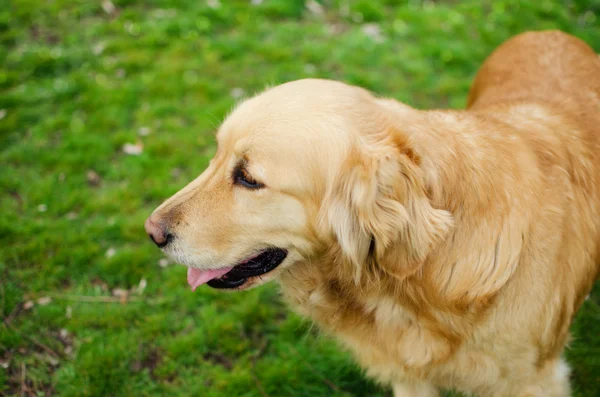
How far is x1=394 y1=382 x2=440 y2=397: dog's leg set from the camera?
8.82 feet

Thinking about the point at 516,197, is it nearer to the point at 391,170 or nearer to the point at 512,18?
the point at 391,170

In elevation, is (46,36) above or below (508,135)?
below

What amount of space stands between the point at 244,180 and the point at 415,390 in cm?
146

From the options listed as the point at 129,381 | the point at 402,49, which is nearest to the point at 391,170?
the point at 129,381

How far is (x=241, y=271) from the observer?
8.20 feet

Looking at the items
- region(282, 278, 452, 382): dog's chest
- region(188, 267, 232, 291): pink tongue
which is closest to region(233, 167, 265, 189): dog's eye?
region(188, 267, 232, 291): pink tongue

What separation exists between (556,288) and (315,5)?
505cm

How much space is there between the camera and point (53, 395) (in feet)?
10.3

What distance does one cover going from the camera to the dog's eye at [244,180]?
89.1 inches

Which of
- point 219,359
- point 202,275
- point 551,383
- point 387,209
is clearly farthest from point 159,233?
point 551,383

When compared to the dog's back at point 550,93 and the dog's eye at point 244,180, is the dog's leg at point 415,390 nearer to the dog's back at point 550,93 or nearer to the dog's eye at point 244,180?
the dog's back at point 550,93

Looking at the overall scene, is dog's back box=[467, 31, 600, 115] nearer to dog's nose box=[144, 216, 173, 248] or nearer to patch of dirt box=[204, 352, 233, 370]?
dog's nose box=[144, 216, 173, 248]

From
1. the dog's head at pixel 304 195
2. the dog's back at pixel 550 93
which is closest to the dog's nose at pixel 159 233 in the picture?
the dog's head at pixel 304 195

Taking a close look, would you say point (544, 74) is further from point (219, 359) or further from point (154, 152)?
point (154, 152)
